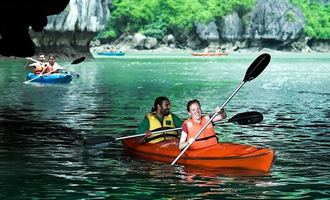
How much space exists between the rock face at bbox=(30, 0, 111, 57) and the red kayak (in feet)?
193

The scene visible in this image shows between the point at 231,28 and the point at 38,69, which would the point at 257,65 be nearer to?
the point at 38,69

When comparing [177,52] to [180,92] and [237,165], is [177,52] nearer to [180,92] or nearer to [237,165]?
[180,92]

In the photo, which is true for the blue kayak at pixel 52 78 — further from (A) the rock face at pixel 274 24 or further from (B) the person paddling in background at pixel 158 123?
(A) the rock face at pixel 274 24

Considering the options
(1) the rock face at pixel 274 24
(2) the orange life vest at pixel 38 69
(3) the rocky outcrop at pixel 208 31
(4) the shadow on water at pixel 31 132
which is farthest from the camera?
(1) the rock face at pixel 274 24

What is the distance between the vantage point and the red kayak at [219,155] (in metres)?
15.3

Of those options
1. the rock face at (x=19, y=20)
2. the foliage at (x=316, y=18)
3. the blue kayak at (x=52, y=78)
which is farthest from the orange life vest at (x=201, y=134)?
the foliage at (x=316, y=18)

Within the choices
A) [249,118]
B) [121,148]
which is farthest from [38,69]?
[249,118]

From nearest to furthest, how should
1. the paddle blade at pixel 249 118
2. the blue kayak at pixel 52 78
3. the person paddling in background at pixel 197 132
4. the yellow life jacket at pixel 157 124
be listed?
the person paddling in background at pixel 197 132 → the paddle blade at pixel 249 118 → the yellow life jacket at pixel 157 124 → the blue kayak at pixel 52 78

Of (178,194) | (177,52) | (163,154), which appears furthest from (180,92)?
(177,52)

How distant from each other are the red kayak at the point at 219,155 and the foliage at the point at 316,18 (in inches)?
5354

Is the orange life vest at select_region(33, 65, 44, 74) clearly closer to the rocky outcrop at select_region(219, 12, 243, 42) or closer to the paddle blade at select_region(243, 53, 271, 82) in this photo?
the paddle blade at select_region(243, 53, 271, 82)

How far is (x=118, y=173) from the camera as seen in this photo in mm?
15469

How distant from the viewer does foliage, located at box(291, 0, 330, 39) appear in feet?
500

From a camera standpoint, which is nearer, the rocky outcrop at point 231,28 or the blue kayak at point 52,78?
the blue kayak at point 52,78
